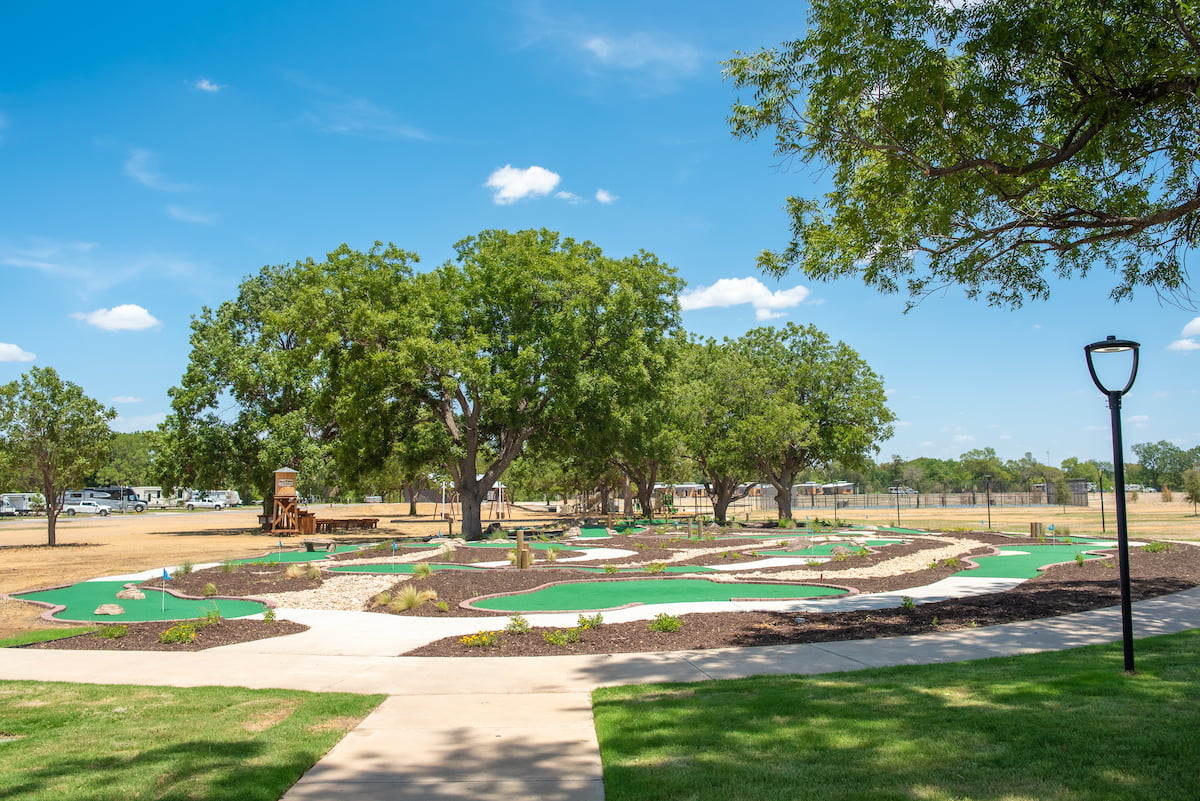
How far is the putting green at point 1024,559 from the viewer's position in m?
17.9

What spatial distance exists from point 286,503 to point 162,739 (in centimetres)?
3472

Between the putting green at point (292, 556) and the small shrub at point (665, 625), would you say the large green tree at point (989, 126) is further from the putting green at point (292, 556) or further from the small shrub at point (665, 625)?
the putting green at point (292, 556)

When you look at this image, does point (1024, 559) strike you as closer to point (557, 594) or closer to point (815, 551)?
point (815, 551)

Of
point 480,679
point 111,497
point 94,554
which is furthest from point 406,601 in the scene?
point 111,497

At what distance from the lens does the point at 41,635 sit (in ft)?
35.4

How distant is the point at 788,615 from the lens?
11.9 m

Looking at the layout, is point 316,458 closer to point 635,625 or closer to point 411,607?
point 411,607

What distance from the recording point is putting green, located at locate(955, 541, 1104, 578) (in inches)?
703

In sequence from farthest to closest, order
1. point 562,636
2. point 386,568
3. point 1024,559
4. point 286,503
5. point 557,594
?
point 286,503
point 1024,559
point 386,568
point 557,594
point 562,636

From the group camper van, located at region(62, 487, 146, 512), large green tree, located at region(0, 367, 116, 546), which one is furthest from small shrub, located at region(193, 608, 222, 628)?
camper van, located at region(62, 487, 146, 512)

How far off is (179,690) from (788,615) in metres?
8.21

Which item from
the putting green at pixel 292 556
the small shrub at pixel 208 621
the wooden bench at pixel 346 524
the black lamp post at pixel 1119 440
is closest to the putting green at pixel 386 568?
the putting green at pixel 292 556

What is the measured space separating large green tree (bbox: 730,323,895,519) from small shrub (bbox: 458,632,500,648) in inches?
1166

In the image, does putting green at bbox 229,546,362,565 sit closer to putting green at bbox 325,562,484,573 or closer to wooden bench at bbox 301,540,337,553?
wooden bench at bbox 301,540,337,553
